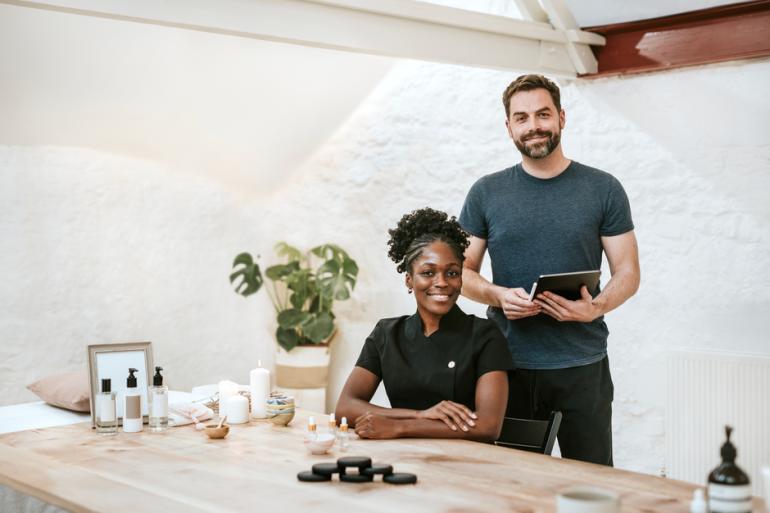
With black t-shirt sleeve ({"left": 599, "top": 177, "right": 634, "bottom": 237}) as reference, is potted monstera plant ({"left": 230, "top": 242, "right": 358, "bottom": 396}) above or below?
below

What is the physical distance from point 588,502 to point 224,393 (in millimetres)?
1664

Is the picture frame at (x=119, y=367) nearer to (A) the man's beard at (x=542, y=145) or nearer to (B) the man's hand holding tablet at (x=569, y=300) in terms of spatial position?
(B) the man's hand holding tablet at (x=569, y=300)

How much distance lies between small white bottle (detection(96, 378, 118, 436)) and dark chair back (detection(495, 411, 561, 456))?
118 centimetres

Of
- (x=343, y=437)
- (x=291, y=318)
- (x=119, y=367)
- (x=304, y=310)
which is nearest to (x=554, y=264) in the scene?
(x=343, y=437)

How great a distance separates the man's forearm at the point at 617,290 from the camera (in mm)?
3098

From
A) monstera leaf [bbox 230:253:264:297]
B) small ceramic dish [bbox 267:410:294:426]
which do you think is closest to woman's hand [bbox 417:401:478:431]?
small ceramic dish [bbox 267:410:294:426]

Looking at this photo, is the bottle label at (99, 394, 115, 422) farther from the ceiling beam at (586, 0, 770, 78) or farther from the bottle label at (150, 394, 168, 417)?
the ceiling beam at (586, 0, 770, 78)

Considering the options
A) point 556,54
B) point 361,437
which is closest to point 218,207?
point 556,54

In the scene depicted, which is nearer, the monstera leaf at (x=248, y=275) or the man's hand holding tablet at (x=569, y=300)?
the man's hand holding tablet at (x=569, y=300)

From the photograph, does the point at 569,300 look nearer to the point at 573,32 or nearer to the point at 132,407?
the point at 132,407

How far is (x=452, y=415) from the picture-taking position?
265 cm

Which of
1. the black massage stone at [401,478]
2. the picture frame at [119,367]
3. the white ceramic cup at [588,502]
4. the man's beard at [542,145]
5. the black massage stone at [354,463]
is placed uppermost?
A: the man's beard at [542,145]

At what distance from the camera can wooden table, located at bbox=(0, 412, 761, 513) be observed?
1.97 meters

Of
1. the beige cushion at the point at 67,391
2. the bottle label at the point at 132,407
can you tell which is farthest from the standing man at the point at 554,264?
the beige cushion at the point at 67,391
